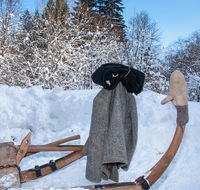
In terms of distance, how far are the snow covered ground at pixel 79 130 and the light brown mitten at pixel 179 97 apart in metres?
1.75

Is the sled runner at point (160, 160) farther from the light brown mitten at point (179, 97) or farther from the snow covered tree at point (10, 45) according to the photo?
the snow covered tree at point (10, 45)

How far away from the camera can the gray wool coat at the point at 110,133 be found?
1.61 m

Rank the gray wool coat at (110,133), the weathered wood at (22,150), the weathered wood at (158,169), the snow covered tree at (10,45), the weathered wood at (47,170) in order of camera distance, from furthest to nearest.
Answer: the snow covered tree at (10,45) < the weathered wood at (47,170) < the weathered wood at (22,150) < the gray wool coat at (110,133) < the weathered wood at (158,169)

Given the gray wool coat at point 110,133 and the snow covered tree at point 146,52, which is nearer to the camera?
the gray wool coat at point 110,133

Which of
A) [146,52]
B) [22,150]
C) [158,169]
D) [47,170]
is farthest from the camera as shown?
[146,52]

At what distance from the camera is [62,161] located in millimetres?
2191

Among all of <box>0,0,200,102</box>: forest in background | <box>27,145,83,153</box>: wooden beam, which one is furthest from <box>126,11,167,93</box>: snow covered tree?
<box>27,145,83,153</box>: wooden beam

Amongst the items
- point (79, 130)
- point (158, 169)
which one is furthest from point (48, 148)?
point (79, 130)

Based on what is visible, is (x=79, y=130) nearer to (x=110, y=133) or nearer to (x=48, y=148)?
(x=48, y=148)

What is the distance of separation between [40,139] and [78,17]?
1192cm

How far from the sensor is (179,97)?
1413mm

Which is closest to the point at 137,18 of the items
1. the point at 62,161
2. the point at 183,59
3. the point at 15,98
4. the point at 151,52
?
the point at 151,52

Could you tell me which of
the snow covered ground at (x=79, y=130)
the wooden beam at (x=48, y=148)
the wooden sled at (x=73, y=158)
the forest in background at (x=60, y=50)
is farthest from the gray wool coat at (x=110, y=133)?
the forest in background at (x=60, y=50)

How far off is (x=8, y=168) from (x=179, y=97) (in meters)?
1.79
